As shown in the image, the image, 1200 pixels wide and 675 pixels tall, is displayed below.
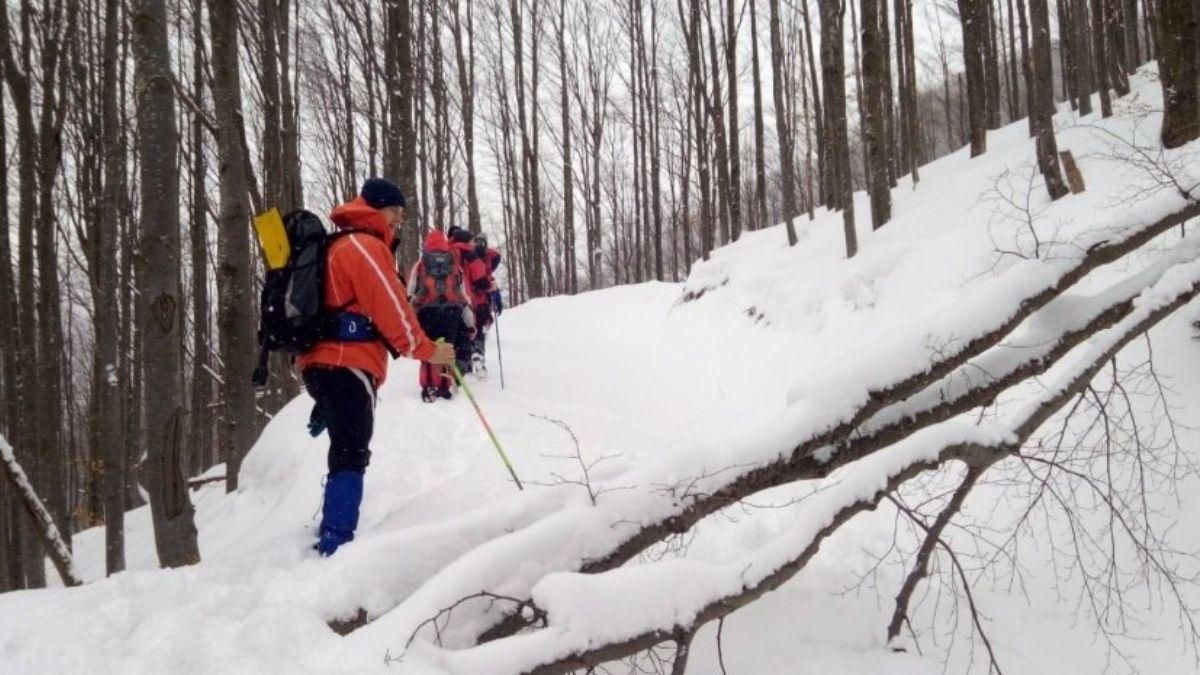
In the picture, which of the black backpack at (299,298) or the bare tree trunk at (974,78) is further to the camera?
the bare tree trunk at (974,78)

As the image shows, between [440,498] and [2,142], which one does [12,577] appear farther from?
[440,498]

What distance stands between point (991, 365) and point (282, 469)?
5139mm

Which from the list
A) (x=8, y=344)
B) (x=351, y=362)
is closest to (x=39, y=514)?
(x=351, y=362)

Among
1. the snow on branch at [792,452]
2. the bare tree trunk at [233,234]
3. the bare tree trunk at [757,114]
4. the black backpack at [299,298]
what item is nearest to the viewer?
the snow on branch at [792,452]

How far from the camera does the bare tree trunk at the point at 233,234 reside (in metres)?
4.64

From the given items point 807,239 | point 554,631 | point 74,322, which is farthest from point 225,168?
point 74,322

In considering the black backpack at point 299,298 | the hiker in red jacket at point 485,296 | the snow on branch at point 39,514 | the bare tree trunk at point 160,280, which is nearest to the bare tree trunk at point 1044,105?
the hiker in red jacket at point 485,296

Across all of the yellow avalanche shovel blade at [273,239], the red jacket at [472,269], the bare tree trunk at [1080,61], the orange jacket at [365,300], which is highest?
the bare tree trunk at [1080,61]

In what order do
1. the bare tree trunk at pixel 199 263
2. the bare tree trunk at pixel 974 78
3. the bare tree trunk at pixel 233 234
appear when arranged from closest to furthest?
the bare tree trunk at pixel 233 234
the bare tree trunk at pixel 199 263
the bare tree trunk at pixel 974 78

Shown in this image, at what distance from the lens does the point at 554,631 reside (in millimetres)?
2227

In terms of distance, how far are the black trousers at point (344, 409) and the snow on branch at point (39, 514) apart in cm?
184

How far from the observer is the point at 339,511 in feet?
11.4

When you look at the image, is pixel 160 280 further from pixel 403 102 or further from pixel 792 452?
pixel 403 102

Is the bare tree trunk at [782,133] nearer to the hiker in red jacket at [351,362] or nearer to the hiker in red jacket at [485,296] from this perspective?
the hiker in red jacket at [485,296]
